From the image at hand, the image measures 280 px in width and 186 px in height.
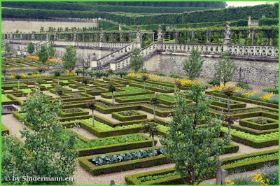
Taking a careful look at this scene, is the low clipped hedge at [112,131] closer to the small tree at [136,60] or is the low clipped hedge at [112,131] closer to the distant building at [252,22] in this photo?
the small tree at [136,60]

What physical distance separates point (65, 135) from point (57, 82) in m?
25.7

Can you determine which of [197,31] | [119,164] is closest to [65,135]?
[119,164]

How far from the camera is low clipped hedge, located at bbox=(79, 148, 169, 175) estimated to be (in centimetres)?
1534

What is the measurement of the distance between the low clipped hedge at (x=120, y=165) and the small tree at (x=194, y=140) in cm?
318

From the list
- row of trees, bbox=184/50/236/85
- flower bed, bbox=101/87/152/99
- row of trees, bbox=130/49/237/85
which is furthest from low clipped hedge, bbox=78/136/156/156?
row of trees, bbox=184/50/236/85

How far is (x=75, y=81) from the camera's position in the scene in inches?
1507

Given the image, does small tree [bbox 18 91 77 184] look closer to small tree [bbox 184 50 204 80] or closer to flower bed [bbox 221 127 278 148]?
flower bed [bbox 221 127 278 148]

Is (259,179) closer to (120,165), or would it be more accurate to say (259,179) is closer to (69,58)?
(120,165)

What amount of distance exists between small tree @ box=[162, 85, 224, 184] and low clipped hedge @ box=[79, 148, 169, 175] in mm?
3179

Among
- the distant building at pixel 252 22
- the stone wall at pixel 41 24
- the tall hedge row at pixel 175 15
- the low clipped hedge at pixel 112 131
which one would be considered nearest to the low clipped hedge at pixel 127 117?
the low clipped hedge at pixel 112 131

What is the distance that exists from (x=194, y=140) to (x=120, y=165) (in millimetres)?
4239

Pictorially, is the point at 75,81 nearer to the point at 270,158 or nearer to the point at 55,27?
the point at 270,158

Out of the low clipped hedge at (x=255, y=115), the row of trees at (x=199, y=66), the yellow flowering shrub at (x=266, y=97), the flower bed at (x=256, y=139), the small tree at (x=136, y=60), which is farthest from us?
the small tree at (x=136, y=60)

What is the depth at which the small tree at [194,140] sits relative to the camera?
12.3m
